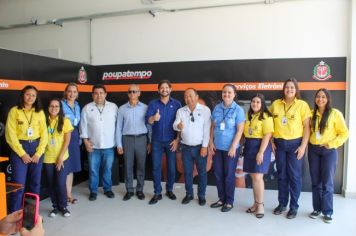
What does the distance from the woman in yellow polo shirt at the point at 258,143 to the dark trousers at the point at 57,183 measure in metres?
2.12

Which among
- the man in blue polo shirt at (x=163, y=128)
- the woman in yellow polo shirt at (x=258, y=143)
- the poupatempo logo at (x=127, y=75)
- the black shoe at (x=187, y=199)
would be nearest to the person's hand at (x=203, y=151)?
the man in blue polo shirt at (x=163, y=128)

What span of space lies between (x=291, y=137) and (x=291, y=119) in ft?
0.66

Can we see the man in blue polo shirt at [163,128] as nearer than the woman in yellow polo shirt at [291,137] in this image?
No

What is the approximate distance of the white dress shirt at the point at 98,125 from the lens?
160 inches

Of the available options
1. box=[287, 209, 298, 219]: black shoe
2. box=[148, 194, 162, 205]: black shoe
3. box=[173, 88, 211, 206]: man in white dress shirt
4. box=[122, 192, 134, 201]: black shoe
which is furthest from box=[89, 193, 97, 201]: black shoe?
box=[287, 209, 298, 219]: black shoe

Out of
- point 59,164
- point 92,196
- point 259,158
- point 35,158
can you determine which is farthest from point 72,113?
point 259,158

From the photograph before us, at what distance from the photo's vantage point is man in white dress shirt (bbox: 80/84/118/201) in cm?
408

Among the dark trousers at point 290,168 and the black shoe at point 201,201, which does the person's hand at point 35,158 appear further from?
the dark trousers at point 290,168

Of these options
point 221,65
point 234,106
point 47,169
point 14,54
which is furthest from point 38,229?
point 221,65

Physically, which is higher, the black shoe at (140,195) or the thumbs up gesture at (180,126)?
the thumbs up gesture at (180,126)

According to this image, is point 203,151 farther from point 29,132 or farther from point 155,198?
point 29,132

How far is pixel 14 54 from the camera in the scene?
3.63 metres

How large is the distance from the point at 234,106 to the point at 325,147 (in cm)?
108

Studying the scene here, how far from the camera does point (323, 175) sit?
3326mm
